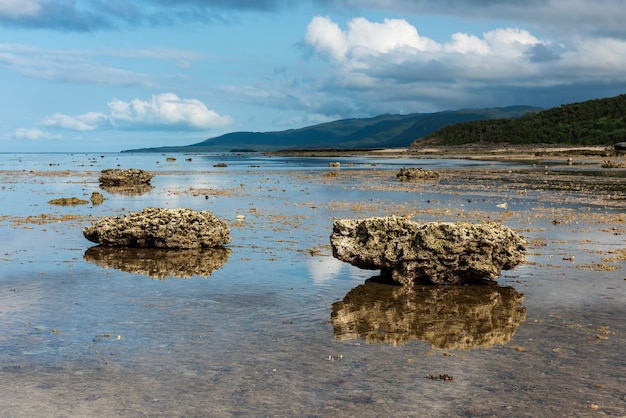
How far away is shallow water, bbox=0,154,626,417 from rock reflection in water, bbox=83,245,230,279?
0.09 metres

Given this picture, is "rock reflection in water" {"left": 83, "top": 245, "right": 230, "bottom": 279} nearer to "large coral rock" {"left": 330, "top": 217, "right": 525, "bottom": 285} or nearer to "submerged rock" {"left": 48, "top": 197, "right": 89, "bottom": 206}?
"large coral rock" {"left": 330, "top": 217, "right": 525, "bottom": 285}

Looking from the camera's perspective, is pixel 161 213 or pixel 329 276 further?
pixel 161 213

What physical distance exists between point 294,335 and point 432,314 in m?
3.60

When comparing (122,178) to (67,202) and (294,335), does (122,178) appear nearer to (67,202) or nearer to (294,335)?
(67,202)

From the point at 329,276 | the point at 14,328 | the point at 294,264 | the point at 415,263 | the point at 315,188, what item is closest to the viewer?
the point at 14,328

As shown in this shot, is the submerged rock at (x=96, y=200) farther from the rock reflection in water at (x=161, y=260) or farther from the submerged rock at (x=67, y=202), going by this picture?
the rock reflection in water at (x=161, y=260)

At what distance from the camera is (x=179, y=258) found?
21.1 m

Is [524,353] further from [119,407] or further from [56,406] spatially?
[56,406]

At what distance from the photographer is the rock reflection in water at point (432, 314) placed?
12438mm

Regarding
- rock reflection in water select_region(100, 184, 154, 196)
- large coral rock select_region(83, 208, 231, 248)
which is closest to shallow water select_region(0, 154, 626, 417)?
large coral rock select_region(83, 208, 231, 248)

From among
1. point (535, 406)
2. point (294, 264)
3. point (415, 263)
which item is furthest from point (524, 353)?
point (294, 264)

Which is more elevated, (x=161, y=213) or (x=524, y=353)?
(x=161, y=213)

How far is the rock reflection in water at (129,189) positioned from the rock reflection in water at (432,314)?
39.0m

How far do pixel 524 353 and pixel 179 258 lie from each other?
13034 millimetres
